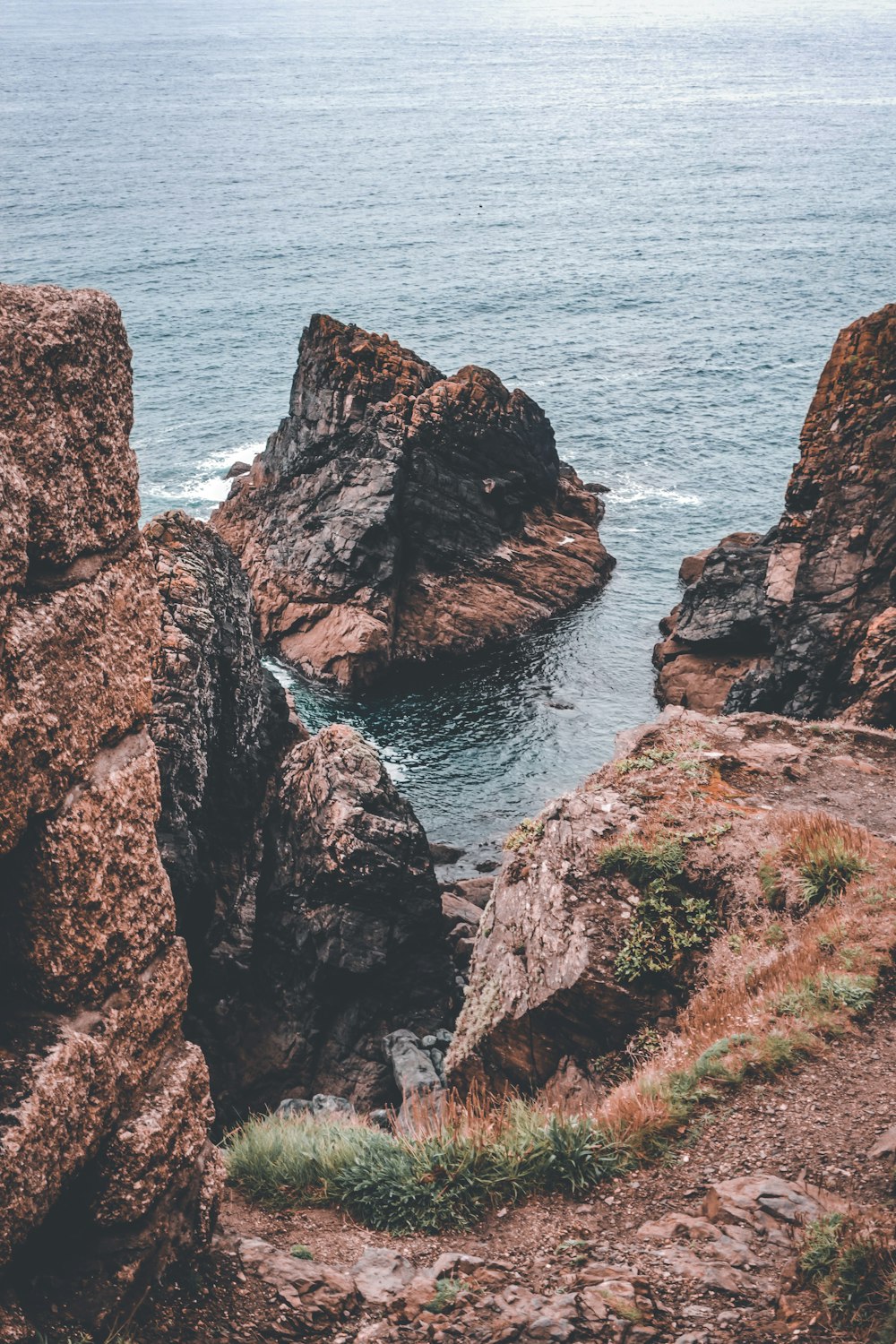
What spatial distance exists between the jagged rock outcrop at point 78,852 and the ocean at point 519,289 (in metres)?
30.7

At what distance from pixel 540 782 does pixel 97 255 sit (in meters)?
87.4

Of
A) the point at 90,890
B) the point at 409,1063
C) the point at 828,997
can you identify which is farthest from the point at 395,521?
the point at 90,890

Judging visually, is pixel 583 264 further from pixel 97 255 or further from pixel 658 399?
pixel 97 255

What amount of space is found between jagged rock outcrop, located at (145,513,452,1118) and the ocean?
389 inches

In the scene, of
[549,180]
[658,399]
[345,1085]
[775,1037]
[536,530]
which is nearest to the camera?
[775,1037]

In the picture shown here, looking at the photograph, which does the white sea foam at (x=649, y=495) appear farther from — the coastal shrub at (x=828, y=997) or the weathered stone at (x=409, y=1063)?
the coastal shrub at (x=828, y=997)

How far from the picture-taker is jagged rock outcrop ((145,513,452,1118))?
25.9 metres

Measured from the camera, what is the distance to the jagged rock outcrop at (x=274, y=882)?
85.0 ft

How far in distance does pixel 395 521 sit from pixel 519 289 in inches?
2222

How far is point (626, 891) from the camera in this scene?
52.1 feet

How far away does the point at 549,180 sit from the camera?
5773 inches

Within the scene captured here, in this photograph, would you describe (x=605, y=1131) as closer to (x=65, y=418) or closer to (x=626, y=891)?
(x=626, y=891)

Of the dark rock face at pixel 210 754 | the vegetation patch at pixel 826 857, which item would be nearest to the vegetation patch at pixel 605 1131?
the vegetation patch at pixel 826 857

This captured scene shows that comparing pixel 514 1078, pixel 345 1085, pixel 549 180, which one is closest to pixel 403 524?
A: pixel 345 1085
